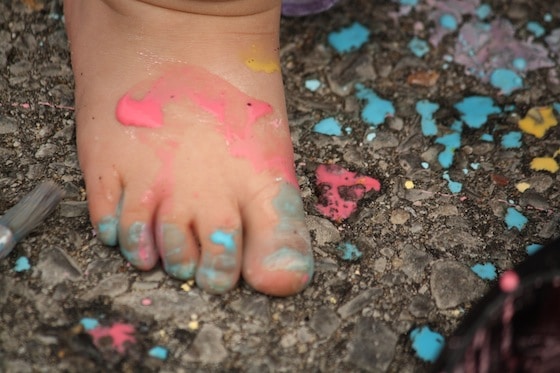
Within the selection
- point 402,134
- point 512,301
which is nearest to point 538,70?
point 402,134

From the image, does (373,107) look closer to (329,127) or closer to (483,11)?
(329,127)

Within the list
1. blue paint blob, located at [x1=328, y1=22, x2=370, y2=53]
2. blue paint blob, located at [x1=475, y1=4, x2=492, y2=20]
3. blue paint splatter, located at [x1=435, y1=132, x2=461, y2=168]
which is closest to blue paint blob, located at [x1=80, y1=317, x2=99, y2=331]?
blue paint splatter, located at [x1=435, y1=132, x2=461, y2=168]

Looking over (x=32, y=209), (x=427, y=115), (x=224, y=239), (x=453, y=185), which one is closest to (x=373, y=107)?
(x=427, y=115)

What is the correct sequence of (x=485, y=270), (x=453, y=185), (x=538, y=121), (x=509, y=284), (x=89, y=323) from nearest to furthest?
(x=509, y=284)
(x=89, y=323)
(x=485, y=270)
(x=453, y=185)
(x=538, y=121)

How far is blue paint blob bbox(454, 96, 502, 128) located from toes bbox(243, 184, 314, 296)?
401 mm

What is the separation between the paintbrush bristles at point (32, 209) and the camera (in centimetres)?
105

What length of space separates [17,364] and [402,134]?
2.31 ft

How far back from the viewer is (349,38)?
1.45 metres

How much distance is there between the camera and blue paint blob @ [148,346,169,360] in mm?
957

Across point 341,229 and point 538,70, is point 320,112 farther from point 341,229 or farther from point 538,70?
point 538,70

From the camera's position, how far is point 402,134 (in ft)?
4.24

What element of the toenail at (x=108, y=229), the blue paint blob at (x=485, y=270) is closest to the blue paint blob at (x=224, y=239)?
the toenail at (x=108, y=229)

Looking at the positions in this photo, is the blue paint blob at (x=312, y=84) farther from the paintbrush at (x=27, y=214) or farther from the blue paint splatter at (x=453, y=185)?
the paintbrush at (x=27, y=214)

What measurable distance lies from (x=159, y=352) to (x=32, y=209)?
0.93 feet
